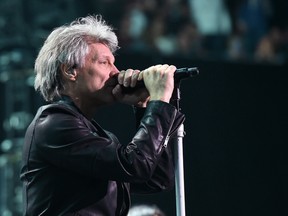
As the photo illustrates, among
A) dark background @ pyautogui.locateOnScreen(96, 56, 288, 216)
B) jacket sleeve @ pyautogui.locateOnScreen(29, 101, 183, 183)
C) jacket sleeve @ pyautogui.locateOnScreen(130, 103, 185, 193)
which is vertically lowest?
dark background @ pyautogui.locateOnScreen(96, 56, 288, 216)

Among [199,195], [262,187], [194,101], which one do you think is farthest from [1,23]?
[262,187]

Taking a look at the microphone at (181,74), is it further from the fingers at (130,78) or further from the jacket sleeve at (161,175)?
the jacket sleeve at (161,175)

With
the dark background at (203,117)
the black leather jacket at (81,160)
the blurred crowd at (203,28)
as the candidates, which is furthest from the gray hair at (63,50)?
the blurred crowd at (203,28)

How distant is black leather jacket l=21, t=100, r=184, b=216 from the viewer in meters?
2.08

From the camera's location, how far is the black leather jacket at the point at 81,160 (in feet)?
6.83

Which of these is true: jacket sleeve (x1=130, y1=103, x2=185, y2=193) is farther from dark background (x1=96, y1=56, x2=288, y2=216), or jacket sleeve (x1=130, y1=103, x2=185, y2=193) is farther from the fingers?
dark background (x1=96, y1=56, x2=288, y2=216)

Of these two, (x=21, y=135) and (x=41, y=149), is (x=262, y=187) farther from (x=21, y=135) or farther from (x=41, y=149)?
(x=41, y=149)

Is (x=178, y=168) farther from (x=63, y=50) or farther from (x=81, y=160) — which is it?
(x=63, y=50)

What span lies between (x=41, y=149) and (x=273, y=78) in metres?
3.34

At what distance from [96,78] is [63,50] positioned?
0.13 m

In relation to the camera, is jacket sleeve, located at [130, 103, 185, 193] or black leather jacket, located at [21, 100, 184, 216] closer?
black leather jacket, located at [21, 100, 184, 216]

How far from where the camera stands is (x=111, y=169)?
6.80 feet

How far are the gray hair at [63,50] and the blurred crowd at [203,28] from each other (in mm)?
2775

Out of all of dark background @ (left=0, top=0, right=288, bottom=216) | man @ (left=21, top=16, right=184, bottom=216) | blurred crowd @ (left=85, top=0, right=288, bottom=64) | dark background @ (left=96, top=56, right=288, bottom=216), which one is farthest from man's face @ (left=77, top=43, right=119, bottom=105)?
blurred crowd @ (left=85, top=0, right=288, bottom=64)
